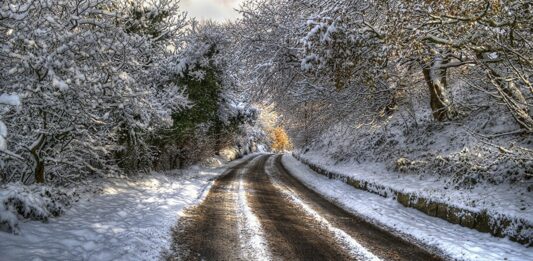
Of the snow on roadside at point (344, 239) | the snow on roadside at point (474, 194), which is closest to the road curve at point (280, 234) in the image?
the snow on roadside at point (344, 239)

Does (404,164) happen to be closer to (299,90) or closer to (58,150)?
(299,90)

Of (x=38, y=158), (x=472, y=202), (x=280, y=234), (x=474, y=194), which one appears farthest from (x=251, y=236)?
(x=474, y=194)

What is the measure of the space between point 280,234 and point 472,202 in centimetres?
489

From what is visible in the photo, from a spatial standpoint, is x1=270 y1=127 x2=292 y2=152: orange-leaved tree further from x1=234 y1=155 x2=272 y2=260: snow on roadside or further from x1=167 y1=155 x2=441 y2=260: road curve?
x1=234 y1=155 x2=272 y2=260: snow on roadside

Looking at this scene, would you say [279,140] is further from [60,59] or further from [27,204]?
[60,59]

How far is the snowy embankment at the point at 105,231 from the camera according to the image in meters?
5.50

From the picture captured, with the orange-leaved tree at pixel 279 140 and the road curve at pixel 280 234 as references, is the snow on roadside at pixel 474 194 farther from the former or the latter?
the orange-leaved tree at pixel 279 140

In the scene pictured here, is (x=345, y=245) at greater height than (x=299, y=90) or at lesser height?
lesser

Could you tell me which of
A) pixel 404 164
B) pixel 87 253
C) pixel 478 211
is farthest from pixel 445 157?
pixel 87 253

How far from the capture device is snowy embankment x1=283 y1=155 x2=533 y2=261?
22.2 ft

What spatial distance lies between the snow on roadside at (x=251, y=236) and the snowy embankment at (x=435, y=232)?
3.14 metres

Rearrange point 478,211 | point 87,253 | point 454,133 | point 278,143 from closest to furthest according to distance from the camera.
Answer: point 87,253, point 478,211, point 454,133, point 278,143

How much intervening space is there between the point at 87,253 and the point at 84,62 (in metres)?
3.11

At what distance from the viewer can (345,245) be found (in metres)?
7.02
